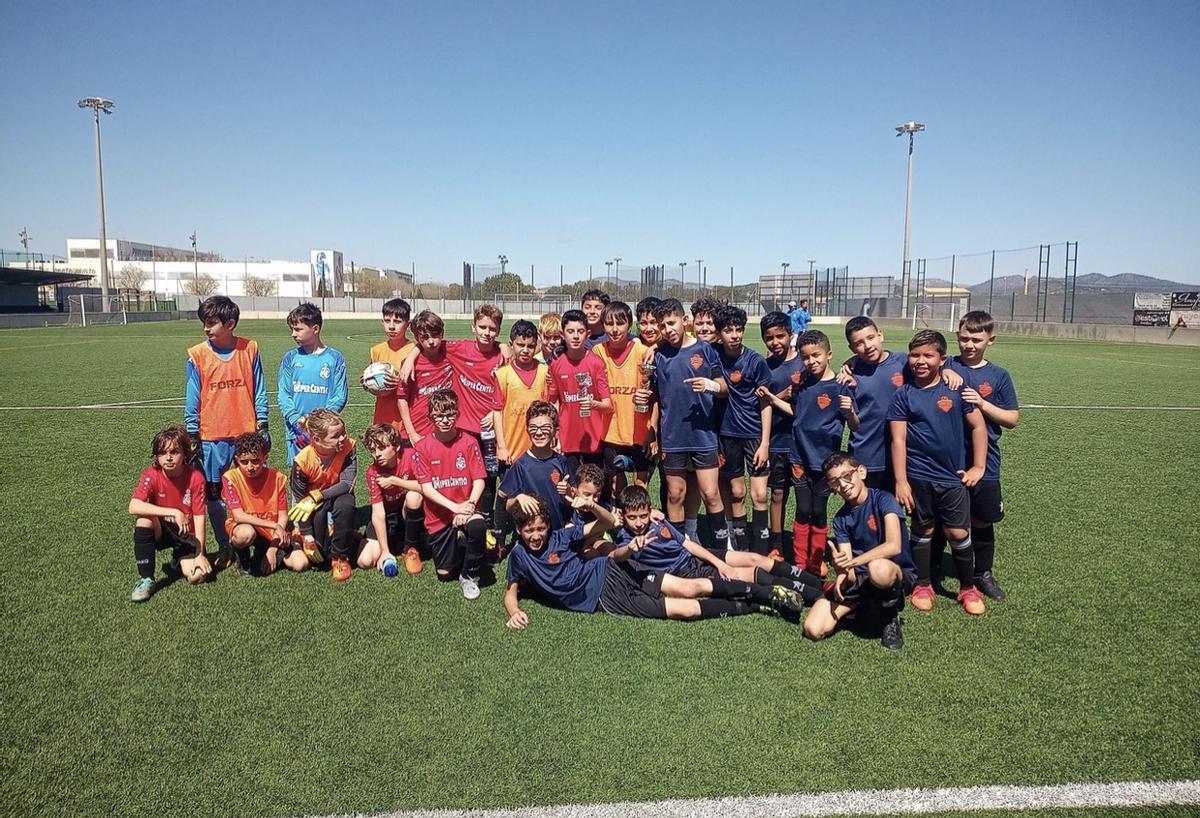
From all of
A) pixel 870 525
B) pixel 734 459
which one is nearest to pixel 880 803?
pixel 870 525

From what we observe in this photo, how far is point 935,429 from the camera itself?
14.3 ft

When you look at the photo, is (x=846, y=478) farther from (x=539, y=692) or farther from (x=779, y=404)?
(x=539, y=692)

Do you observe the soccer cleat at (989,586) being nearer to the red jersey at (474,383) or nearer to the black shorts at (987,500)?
the black shorts at (987,500)

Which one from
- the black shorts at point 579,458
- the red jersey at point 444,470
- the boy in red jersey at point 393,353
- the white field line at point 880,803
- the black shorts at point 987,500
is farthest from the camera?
the boy in red jersey at point 393,353

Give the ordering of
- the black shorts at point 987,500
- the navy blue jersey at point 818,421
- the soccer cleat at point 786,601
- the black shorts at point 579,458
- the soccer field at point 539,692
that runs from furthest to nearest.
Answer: the black shorts at point 579,458 → the navy blue jersey at point 818,421 → the black shorts at point 987,500 → the soccer cleat at point 786,601 → the soccer field at point 539,692

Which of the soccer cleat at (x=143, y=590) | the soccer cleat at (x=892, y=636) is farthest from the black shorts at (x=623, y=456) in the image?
the soccer cleat at (x=143, y=590)

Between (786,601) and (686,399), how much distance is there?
149cm

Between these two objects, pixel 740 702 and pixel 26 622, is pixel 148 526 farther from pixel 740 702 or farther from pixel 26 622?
pixel 740 702

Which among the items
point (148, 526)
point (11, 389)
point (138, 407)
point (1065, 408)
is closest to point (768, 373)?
point (148, 526)

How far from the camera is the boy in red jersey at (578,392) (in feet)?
16.9

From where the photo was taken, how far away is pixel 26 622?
415 cm

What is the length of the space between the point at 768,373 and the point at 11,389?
15336 mm

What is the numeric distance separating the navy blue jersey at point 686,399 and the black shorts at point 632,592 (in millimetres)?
994

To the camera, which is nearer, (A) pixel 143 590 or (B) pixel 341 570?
(A) pixel 143 590
